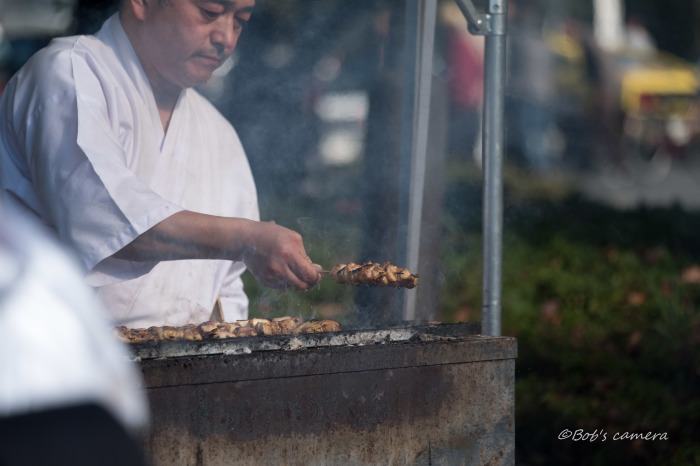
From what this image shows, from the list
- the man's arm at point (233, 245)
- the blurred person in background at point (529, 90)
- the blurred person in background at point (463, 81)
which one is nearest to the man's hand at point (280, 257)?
the man's arm at point (233, 245)

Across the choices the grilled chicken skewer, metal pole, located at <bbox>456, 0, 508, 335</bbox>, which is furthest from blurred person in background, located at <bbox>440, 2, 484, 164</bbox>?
the grilled chicken skewer

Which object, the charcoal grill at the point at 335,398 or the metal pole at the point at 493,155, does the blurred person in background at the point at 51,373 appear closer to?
the charcoal grill at the point at 335,398

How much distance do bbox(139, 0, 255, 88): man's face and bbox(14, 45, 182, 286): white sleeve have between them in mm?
278

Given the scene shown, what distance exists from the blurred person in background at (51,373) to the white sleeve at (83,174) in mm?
1670

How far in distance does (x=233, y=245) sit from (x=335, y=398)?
606mm

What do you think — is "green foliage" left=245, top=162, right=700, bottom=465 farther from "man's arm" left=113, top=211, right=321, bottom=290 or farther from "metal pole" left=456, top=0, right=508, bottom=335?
"metal pole" left=456, top=0, right=508, bottom=335

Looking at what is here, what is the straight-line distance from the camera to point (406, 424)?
2.54 meters

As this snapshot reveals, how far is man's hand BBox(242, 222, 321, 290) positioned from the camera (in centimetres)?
260

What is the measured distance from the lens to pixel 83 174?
2.58 meters

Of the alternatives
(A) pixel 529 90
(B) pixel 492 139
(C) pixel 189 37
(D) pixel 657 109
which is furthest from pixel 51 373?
(D) pixel 657 109

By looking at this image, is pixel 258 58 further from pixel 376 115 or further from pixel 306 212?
pixel 376 115

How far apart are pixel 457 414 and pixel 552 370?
291 cm

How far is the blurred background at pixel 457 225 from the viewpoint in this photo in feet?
11.0

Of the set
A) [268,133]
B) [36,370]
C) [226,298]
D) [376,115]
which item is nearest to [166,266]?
[226,298]
